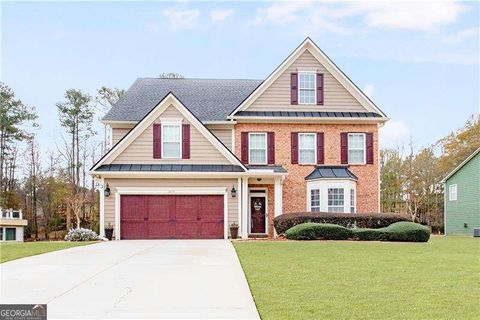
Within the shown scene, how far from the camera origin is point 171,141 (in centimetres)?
2536

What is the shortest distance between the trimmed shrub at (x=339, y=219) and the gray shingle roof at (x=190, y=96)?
6.47 m

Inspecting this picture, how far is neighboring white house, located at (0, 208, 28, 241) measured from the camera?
36.4 meters

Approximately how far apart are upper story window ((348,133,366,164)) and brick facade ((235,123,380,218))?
0.30 meters

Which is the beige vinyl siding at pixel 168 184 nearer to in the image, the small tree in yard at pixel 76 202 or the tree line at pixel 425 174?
the small tree in yard at pixel 76 202

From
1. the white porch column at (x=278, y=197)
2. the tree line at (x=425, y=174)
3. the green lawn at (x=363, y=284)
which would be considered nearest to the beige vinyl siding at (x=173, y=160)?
the white porch column at (x=278, y=197)

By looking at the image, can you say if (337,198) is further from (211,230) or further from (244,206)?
(211,230)

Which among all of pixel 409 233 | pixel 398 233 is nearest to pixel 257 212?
pixel 398 233

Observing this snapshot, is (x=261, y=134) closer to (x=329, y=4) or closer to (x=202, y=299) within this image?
(x=329, y=4)

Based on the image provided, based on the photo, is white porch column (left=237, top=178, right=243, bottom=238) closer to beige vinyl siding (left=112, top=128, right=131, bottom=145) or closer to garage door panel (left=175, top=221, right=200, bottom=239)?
garage door panel (left=175, top=221, right=200, bottom=239)

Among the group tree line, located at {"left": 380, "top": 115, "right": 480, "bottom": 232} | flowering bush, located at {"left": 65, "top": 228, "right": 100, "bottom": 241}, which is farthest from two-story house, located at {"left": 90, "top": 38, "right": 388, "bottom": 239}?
tree line, located at {"left": 380, "top": 115, "right": 480, "bottom": 232}

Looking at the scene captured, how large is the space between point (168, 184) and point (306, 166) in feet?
22.2

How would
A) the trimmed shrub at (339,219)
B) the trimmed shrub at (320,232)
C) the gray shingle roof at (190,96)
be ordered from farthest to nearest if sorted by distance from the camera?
the gray shingle roof at (190,96)
the trimmed shrub at (339,219)
the trimmed shrub at (320,232)

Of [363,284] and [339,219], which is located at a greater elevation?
[339,219]

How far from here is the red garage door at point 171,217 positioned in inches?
980
